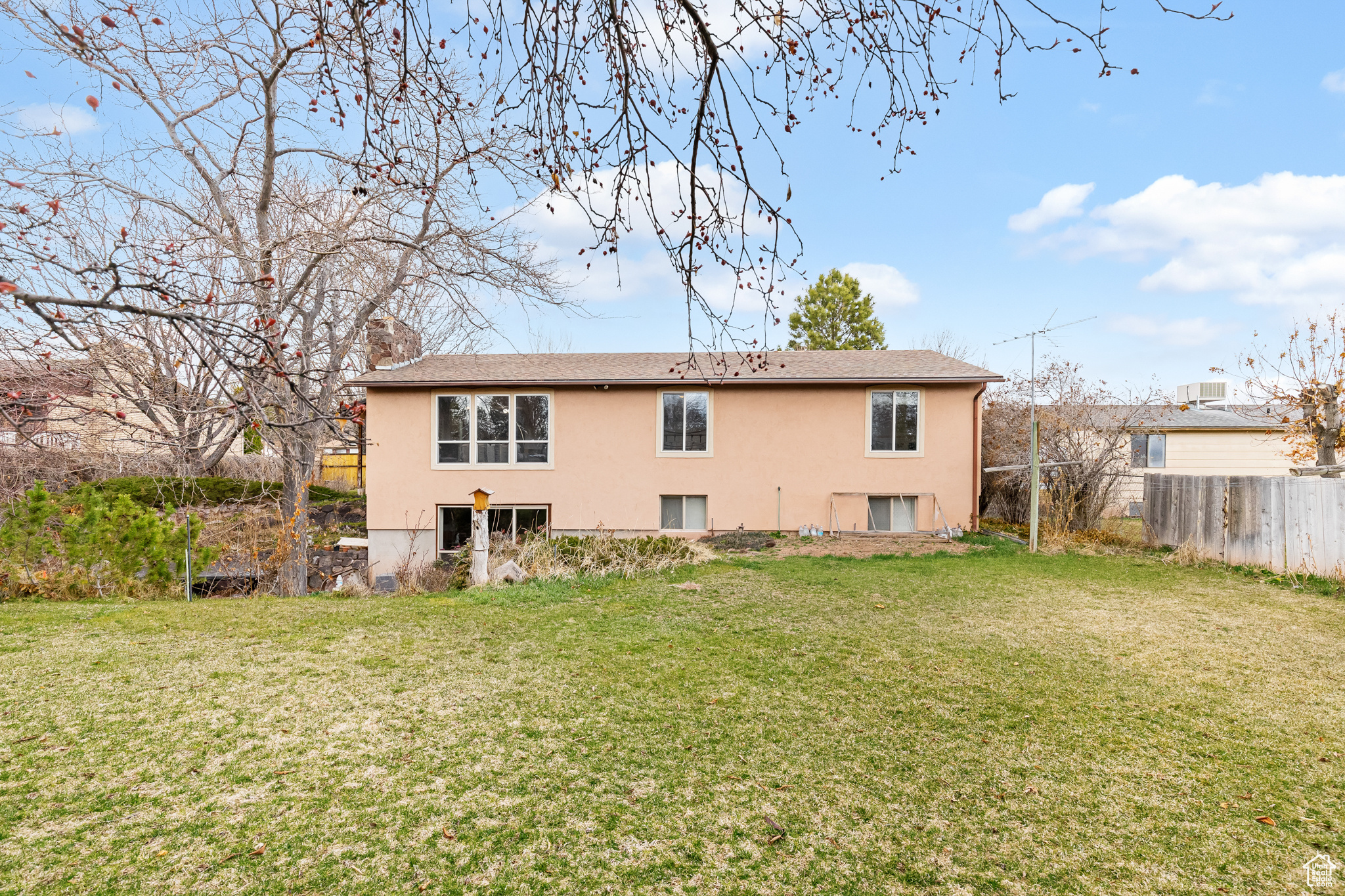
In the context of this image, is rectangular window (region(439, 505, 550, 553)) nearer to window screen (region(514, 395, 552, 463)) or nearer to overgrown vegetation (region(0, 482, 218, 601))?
window screen (region(514, 395, 552, 463))

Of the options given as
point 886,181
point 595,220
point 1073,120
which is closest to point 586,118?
point 595,220

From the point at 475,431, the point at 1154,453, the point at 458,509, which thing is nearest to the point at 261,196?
the point at 475,431

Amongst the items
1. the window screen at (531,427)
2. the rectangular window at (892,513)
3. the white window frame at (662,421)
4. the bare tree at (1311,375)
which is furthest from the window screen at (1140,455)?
the window screen at (531,427)

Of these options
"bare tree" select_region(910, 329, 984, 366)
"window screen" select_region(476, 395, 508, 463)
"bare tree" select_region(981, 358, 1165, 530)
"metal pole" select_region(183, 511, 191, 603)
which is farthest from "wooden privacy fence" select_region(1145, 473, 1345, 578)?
"bare tree" select_region(910, 329, 984, 366)

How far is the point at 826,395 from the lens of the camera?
12.9 meters

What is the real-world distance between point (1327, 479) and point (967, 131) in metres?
8.42

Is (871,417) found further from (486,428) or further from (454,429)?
(454,429)

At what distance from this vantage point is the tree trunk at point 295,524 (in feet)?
33.3

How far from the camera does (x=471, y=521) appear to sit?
13.2m

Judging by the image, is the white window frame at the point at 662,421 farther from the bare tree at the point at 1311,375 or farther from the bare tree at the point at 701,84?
the bare tree at the point at 1311,375

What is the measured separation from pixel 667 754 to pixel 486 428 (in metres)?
10.5

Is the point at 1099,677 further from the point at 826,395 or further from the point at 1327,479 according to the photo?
the point at 826,395

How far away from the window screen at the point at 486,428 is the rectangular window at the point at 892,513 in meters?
7.65

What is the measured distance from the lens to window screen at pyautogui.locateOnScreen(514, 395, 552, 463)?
43.1ft
